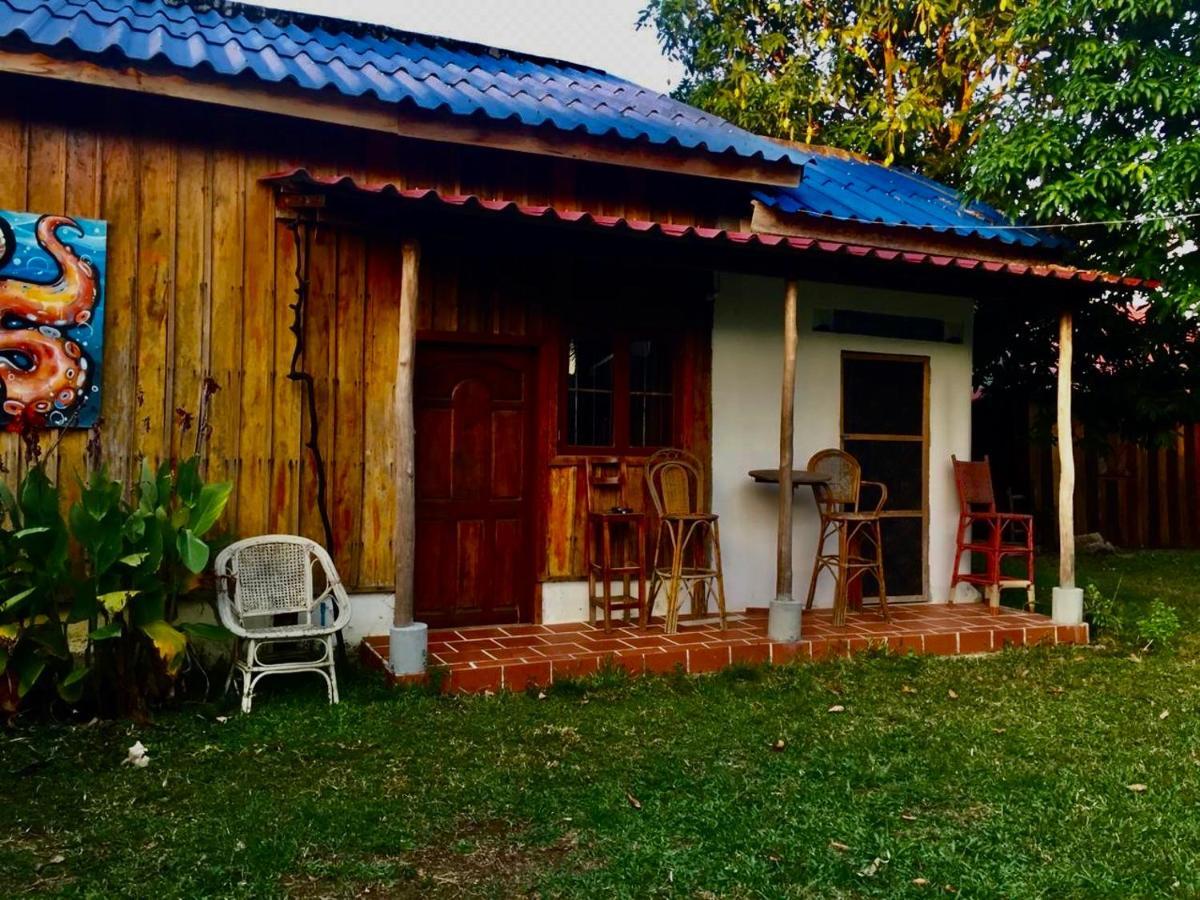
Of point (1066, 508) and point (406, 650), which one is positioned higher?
point (1066, 508)

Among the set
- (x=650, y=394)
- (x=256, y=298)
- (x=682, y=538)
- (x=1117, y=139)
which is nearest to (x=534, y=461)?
(x=650, y=394)

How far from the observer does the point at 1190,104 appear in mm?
7066

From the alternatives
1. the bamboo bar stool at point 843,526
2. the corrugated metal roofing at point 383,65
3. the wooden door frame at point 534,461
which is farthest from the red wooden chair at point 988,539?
the wooden door frame at point 534,461

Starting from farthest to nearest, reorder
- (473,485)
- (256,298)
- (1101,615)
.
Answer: (1101,615), (473,485), (256,298)

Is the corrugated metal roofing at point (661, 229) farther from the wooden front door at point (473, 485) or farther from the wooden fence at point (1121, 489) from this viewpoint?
the wooden fence at point (1121, 489)

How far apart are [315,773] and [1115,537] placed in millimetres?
11899

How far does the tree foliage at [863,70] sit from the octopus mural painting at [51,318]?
367 inches

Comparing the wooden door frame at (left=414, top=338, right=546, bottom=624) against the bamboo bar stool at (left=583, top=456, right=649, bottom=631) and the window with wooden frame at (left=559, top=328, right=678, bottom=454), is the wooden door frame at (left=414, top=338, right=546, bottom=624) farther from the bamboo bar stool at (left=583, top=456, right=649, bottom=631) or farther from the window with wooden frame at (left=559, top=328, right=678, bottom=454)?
the bamboo bar stool at (left=583, top=456, right=649, bottom=631)

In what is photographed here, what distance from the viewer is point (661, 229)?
527cm

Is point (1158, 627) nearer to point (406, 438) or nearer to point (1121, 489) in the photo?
point (406, 438)

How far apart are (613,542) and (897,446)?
2.57 m

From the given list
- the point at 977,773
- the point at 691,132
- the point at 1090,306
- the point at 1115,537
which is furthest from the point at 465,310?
the point at 1115,537

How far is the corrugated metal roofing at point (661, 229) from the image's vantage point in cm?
478

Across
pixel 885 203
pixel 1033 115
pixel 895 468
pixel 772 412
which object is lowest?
pixel 895 468
